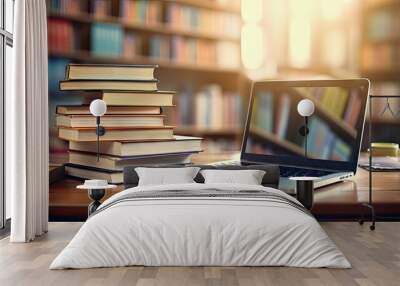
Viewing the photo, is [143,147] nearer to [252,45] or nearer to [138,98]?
[138,98]

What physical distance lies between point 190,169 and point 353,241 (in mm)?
1090

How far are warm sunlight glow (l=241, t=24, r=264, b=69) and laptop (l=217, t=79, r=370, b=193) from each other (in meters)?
1.91

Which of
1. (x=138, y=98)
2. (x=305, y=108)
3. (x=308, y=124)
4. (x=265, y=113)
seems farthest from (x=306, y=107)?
(x=138, y=98)

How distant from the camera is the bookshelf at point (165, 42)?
233 inches

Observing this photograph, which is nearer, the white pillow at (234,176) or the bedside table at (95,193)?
the bedside table at (95,193)

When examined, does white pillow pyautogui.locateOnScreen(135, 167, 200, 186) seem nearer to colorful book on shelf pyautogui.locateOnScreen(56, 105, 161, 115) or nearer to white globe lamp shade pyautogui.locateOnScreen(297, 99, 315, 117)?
colorful book on shelf pyautogui.locateOnScreen(56, 105, 161, 115)

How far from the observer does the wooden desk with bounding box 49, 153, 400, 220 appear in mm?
4383

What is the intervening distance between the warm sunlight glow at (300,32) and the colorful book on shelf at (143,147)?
7.90 ft

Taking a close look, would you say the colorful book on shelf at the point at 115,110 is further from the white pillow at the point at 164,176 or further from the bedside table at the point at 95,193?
the bedside table at the point at 95,193

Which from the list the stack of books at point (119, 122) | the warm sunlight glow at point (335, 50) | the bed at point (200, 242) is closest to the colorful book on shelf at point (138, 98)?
the stack of books at point (119, 122)

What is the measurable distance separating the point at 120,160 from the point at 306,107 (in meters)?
1.26

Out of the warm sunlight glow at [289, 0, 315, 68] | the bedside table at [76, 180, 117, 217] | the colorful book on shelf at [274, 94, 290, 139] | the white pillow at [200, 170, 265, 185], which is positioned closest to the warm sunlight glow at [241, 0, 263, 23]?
the warm sunlight glow at [289, 0, 315, 68]

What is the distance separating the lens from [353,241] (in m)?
4.00

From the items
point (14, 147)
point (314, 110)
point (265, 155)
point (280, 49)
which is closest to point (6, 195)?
point (14, 147)
